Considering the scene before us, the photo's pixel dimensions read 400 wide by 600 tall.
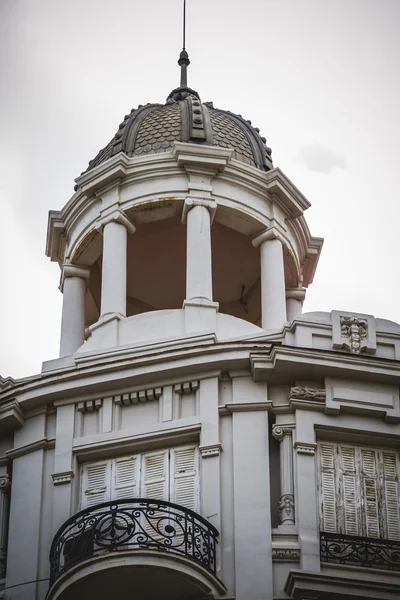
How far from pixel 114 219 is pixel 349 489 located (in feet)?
26.4

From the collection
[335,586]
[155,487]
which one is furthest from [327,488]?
[155,487]

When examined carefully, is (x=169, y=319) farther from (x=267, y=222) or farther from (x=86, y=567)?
(x=86, y=567)

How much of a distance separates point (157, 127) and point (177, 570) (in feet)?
37.9

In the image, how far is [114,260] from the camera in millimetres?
34188

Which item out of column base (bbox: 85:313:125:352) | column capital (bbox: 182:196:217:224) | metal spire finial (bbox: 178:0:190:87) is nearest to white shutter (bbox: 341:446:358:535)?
column base (bbox: 85:313:125:352)

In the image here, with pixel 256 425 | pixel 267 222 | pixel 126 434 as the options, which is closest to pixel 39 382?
pixel 126 434

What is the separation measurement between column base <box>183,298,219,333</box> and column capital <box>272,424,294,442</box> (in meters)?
2.90

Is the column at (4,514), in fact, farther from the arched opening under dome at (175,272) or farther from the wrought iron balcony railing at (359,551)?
the arched opening under dome at (175,272)

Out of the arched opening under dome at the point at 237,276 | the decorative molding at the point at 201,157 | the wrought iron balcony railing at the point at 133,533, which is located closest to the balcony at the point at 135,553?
the wrought iron balcony railing at the point at 133,533

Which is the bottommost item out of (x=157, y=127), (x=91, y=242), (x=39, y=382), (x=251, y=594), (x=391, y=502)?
(x=251, y=594)

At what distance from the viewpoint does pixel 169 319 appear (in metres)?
33.0

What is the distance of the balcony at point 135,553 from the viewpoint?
28.2 m

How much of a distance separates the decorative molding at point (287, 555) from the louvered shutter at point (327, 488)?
2.64 feet

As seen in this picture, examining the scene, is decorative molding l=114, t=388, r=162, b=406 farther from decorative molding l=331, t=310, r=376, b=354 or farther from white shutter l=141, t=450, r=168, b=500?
decorative molding l=331, t=310, r=376, b=354
